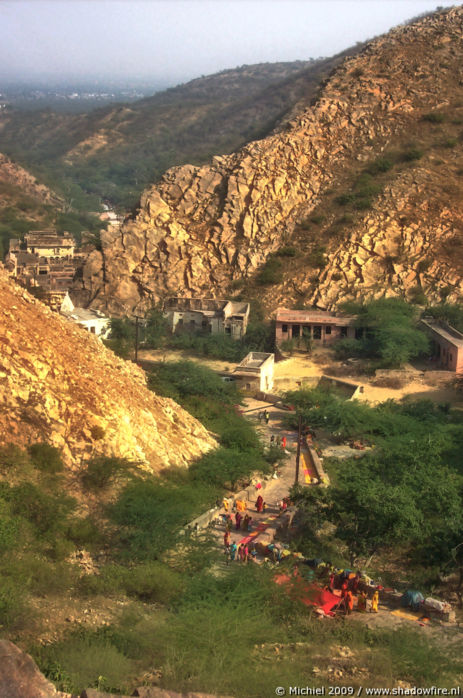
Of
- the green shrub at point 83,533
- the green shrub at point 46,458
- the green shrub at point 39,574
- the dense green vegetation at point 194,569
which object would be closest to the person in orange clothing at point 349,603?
the dense green vegetation at point 194,569

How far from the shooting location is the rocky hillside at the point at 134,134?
7175cm

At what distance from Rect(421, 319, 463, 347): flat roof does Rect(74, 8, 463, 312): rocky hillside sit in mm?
2328

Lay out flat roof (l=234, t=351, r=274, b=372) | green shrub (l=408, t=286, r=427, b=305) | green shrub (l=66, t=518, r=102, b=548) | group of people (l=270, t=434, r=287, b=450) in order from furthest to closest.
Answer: green shrub (l=408, t=286, r=427, b=305) < flat roof (l=234, t=351, r=274, b=372) < group of people (l=270, t=434, r=287, b=450) < green shrub (l=66, t=518, r=102, b=548)

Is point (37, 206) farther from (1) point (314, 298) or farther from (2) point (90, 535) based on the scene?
(2) point (90, 535)

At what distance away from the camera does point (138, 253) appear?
3192 centimetres

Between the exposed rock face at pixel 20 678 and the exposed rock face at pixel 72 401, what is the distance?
5318 mm

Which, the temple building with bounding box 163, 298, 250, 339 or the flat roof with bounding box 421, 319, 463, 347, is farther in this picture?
the temple building with bounding box 163, 298, 250, 339

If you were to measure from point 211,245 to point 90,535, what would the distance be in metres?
23.0

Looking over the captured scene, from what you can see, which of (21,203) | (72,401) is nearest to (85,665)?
(72,401)

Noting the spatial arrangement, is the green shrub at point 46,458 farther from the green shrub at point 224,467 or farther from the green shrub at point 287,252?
the green shrub at point 287,252

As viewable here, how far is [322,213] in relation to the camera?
3288cm

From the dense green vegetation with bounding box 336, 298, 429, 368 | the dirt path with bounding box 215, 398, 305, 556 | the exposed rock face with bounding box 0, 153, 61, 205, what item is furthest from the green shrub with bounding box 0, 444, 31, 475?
the exposed rock face with bounding box 0, 153, 61, 205

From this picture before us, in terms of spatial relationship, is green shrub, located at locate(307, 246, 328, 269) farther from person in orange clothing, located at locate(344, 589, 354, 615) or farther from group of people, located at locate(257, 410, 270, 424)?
person in orange clothing, located at locate(344, 589, 354, 615)

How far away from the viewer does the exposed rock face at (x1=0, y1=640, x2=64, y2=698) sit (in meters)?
5.86
